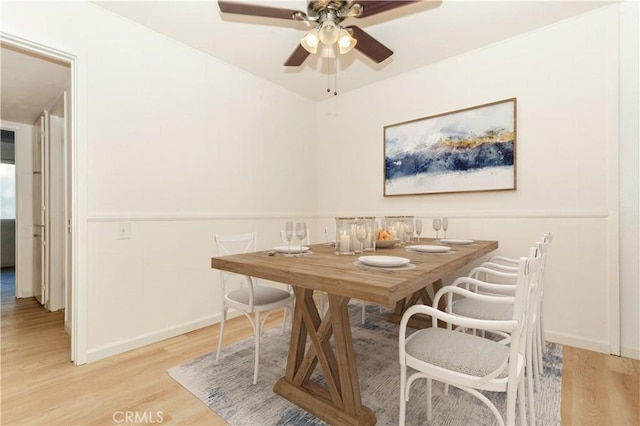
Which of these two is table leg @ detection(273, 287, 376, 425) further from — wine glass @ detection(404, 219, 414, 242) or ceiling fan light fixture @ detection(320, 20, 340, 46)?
ceiling fan light fixture @ detection(320, 20, 340, 46)

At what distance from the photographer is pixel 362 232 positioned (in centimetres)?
181

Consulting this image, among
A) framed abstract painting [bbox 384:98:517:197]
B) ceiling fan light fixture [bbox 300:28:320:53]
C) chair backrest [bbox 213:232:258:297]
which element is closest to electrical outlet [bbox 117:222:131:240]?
chair backrest [bbox 213:232:258:297]

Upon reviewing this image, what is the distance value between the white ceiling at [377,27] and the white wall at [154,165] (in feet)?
0.69

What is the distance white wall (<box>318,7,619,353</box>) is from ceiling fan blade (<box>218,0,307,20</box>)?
184 cm

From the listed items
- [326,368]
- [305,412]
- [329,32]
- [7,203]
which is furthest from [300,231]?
[7,203]

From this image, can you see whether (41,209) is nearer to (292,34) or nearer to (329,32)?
(292,34)

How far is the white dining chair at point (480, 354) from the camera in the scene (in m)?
1.05

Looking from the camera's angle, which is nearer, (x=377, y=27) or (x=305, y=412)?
(x=305, y=412)

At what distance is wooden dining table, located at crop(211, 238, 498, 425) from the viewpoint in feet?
3.75

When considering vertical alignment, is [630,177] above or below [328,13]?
below

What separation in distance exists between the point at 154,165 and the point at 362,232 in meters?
1.85

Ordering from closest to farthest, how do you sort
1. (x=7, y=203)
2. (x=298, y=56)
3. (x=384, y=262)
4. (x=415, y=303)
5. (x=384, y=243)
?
(x=384, y=262) < (x=384, y=243) < (x=298, y=56) < (x=415, y=303) < (x=7, y=203)

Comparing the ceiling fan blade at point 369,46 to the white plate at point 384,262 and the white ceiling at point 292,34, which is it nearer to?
the white ceiling at point 292,34

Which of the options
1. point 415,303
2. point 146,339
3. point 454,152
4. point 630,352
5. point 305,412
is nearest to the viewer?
point 305,412
